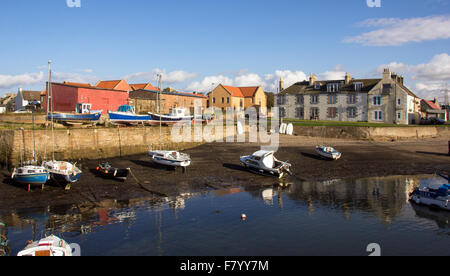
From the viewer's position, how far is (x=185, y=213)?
22719 millimetres

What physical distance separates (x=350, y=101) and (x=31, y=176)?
5895 cm

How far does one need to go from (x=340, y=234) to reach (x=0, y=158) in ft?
87.6

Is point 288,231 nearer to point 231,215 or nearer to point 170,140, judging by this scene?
point 231,215

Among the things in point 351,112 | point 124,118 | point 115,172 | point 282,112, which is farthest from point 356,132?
point 115,172

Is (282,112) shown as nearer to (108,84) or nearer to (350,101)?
(350,101)

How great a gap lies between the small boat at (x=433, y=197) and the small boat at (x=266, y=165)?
421 inches

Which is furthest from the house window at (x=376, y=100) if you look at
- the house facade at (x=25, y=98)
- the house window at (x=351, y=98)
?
the house facade at (x=25, y=98)

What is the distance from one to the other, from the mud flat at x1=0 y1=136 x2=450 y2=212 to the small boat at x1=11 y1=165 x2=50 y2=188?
0.72 m

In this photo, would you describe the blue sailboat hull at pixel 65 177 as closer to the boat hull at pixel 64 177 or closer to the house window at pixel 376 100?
the boat hull at pixel 64 177

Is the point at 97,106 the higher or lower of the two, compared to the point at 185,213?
higher

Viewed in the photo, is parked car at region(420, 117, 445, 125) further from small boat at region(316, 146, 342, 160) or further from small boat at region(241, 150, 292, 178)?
small boat at region(241, 150, 292, 178)

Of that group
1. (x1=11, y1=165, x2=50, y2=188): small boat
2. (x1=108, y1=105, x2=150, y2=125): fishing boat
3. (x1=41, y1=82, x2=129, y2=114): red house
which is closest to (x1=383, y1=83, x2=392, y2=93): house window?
(x1=108, y1=105, x2=150, y2=125): fishing boat
